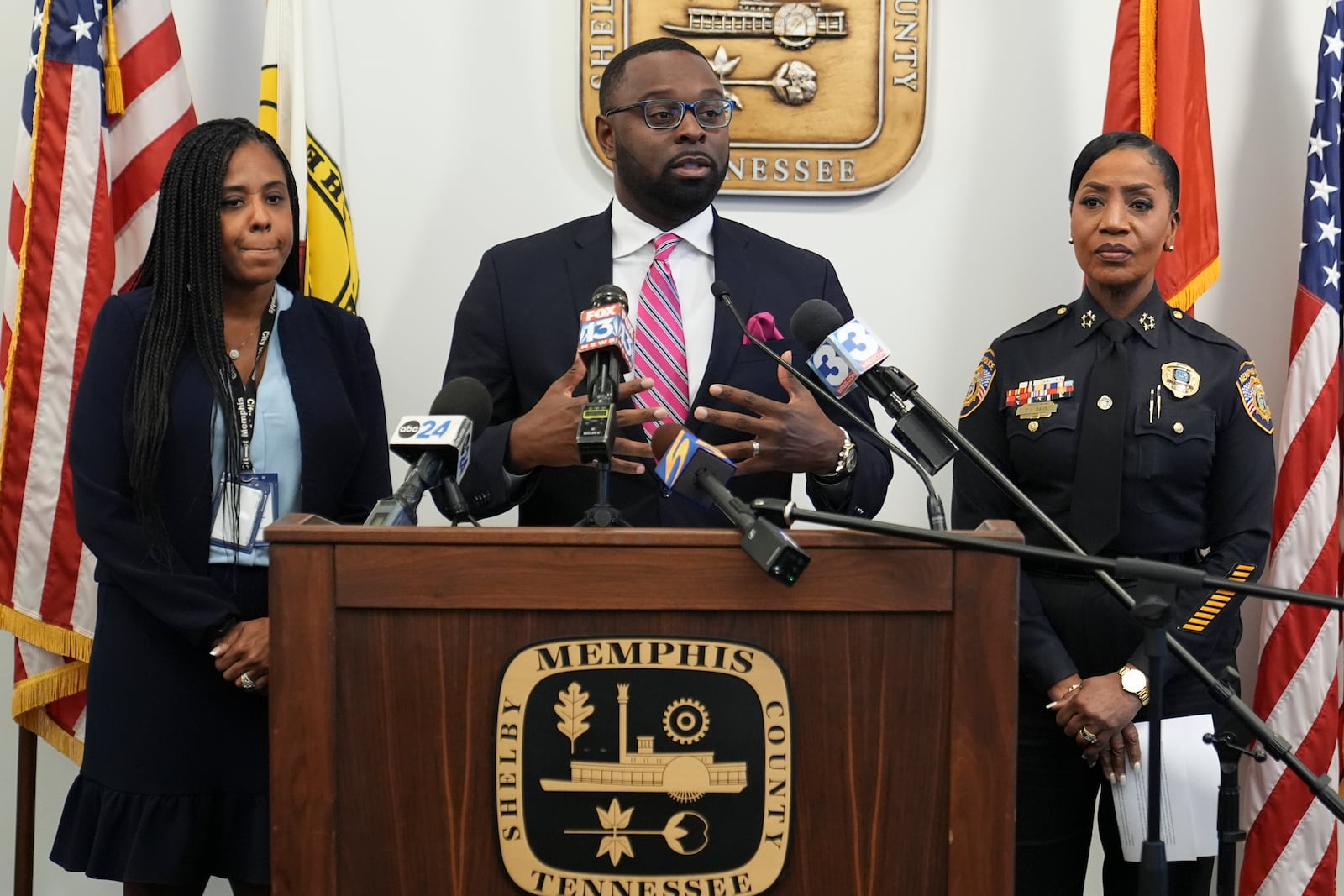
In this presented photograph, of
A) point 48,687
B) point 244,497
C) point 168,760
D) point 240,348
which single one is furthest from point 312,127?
point 168,760

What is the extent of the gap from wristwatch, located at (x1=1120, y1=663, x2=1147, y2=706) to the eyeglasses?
1.10 m

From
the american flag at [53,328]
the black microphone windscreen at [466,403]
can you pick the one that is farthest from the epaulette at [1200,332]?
the american flag at [53,328]

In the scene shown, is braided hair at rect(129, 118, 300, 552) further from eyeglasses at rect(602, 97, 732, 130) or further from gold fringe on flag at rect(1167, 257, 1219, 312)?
gold fringe on flag at rect(1167, 257, 1219, 312)

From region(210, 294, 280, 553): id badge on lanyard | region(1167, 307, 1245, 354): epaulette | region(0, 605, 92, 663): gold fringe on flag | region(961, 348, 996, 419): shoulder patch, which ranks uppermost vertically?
region(1167, 307, 1245, 354): epaulette

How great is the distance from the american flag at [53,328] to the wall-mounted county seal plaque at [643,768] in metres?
1.68

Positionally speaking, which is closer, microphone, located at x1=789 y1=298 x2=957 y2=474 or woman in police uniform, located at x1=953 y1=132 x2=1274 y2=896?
microphone, located at x1=789 y1=298 x2=957 y2=474

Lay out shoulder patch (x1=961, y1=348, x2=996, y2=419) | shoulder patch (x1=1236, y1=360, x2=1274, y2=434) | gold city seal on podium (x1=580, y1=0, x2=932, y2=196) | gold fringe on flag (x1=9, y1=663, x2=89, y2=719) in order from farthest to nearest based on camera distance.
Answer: gold city seal on podium (x1=580, y1=0, x2=932, y2=196) → gold fringe on flag (x1=9, y1=663, x2=89, y2=719) → shoulder patch (x1=961, y1=348, x2=996, y2=419) → shoulder patch (x1=1236, y1=360, x2=1274, y2=434)

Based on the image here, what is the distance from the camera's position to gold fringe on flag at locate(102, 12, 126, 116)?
9.02 ft

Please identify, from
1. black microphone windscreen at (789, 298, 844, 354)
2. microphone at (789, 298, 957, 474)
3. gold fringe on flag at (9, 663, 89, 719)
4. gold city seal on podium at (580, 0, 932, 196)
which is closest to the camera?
microphone at (789, 298, 957, 474)

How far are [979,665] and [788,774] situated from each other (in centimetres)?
22

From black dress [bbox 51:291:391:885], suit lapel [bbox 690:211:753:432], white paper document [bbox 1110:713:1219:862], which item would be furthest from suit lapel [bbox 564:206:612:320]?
white paper document [bbox 1110:713:1219:862]

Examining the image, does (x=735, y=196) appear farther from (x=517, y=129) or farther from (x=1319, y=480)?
(x=1319, y=480)

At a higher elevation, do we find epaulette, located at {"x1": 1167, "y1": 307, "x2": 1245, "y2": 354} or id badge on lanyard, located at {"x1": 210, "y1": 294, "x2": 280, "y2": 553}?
epaulette, located at {"x1": 1167, "y1": 307, "x2": 1245, "y2": 354}

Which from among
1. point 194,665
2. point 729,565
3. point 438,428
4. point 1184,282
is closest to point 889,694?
point 729,565
